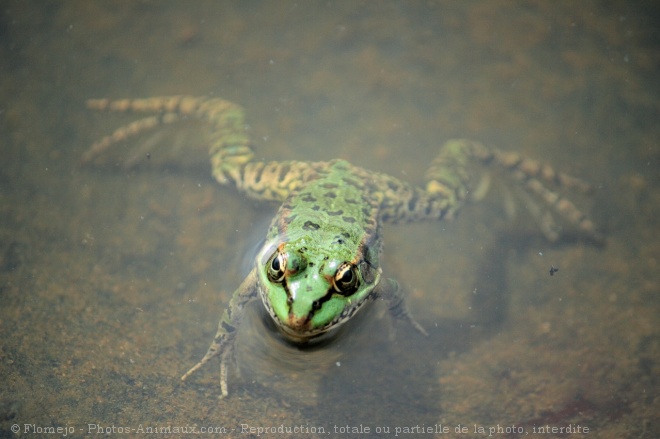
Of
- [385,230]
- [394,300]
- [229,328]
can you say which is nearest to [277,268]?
[229,328]

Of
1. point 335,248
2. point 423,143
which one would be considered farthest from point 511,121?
point 335,248

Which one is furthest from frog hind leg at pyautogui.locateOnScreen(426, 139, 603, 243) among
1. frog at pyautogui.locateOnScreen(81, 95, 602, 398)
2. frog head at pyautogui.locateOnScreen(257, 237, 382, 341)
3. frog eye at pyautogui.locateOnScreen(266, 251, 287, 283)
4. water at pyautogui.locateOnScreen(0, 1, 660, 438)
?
frog eye at pyautogui.locateOnScreen(266, 251, 287, 283)

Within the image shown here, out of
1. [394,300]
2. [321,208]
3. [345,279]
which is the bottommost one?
Result: [394,300]

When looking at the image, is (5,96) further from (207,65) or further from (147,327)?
(147,327)

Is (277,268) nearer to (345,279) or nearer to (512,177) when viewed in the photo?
(345,279)

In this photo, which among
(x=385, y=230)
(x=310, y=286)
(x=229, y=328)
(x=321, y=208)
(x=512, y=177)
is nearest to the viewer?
(x=310, y=286)

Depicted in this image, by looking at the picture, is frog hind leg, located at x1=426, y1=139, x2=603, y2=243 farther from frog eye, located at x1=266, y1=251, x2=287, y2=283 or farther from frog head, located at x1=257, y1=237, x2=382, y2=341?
frog eye, located at x1=266, y1=251, x2=287, y2=283
